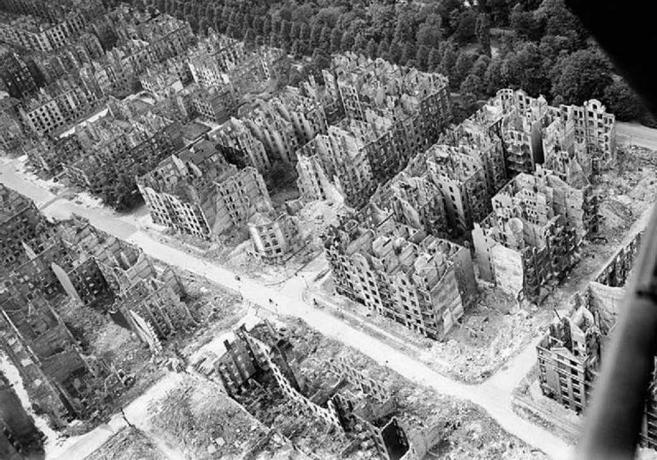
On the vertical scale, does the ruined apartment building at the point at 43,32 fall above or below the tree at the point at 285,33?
above

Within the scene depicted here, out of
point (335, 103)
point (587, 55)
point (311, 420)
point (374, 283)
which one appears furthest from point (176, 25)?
point (311, 420)

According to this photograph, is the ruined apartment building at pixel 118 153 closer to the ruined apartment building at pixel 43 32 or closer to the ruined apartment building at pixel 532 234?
the ruined apartment building at pixel 43 32

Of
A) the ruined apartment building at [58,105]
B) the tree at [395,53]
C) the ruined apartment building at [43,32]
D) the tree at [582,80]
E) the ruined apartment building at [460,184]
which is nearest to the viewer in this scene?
the ruined apartment building at [460,184]

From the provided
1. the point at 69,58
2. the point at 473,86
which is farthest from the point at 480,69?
the point at 69,58

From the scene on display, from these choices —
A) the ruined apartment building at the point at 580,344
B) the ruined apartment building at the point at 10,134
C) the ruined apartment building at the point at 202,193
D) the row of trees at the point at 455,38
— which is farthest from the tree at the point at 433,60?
the ruined apartment building at the point at 10,134

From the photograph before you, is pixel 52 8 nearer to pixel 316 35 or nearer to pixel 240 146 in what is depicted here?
pixel 316 35

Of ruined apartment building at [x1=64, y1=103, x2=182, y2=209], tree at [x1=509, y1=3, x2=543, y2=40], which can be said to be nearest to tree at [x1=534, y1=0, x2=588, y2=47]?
tree at [x1=509, y1=3, x2=543, y2=40]
